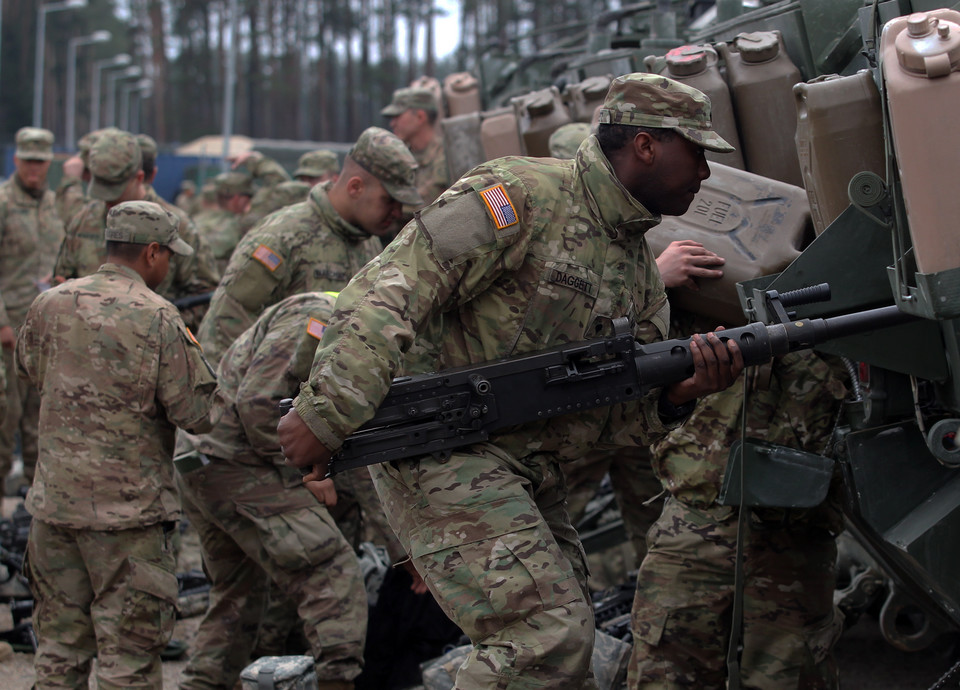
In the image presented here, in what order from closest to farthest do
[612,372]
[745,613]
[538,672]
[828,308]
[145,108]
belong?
[538,672] → [612,372] → [828,308] → [745,613] → [145,108]

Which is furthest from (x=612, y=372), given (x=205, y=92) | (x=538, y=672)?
(x=205, y=92)

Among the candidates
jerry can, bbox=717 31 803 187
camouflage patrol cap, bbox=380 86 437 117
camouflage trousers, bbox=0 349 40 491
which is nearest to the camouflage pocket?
jerry can, bbox=717 31 803 187

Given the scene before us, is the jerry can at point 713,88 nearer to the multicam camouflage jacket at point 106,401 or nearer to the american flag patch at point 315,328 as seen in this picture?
the american flag patch at point 315,328

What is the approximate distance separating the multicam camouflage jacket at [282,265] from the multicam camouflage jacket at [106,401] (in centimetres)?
138

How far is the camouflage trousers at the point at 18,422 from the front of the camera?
7.68 meters

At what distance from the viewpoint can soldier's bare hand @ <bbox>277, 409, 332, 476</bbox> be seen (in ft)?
9.36

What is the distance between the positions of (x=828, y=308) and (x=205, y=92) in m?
47.4

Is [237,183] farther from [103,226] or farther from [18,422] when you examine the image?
[103,226]

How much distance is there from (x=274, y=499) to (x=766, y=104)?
242cm

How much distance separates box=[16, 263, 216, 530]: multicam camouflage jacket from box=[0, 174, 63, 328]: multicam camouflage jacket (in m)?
4.47

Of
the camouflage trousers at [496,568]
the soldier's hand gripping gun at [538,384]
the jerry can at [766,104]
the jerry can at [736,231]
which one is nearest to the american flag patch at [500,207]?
the soldier's hand gripping gun at [538,384]

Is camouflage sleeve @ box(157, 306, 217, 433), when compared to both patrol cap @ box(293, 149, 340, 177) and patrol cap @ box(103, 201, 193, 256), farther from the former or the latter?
patrol cap @ box(293, 149, 340, 177)

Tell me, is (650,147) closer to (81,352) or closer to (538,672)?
(538,672)

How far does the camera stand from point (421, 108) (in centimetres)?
872
